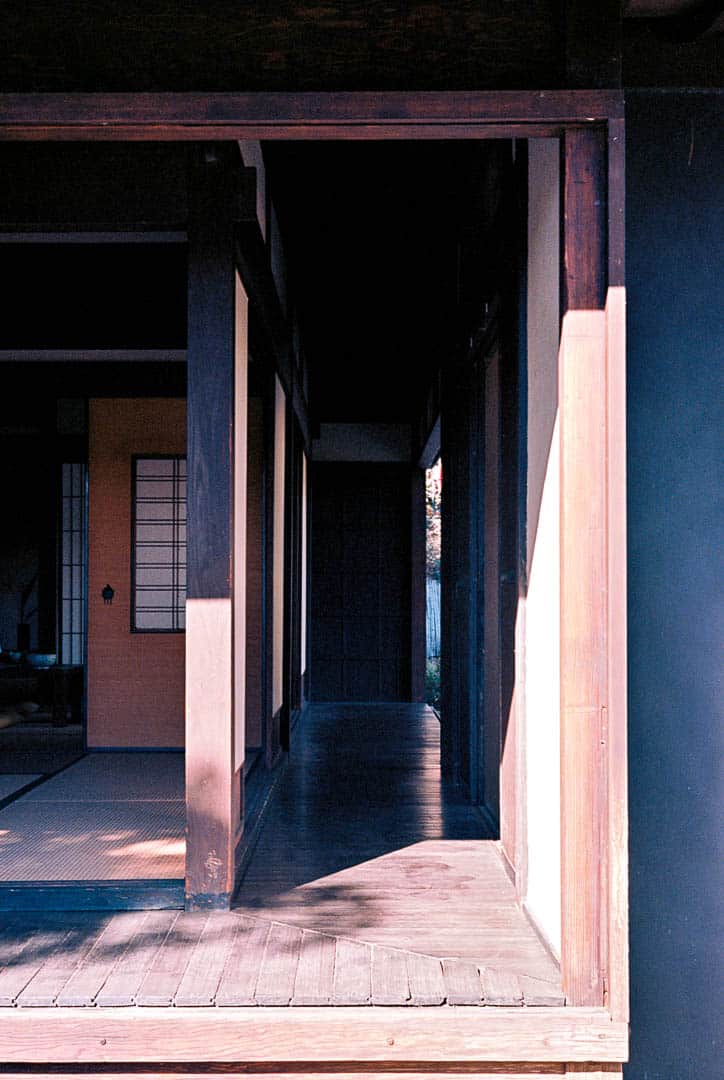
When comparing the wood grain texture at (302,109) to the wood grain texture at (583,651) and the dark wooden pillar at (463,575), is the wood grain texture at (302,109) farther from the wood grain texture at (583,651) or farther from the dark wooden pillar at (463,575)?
the dark wooden pillar at (463,575)

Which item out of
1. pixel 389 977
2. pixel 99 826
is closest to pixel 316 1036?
pixel 389 977

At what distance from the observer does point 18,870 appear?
3195 millimetres

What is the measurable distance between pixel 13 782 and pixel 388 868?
101 inches

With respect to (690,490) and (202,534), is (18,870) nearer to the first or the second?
(202,534)

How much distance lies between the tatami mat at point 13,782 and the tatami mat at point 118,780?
0.11 metres

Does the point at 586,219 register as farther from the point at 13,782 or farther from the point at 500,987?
the point at 13,782

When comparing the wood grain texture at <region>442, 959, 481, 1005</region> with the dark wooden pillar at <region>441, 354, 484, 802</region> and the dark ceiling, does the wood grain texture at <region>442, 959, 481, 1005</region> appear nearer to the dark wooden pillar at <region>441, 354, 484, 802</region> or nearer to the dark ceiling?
the dark wooden pillar at <region>441, 354, 484, 802</region>

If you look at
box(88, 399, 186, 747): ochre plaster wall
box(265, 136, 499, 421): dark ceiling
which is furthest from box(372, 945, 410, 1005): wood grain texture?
box(88, 399, 186, 747): ochre plaster wall

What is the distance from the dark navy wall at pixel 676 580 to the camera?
243 cm

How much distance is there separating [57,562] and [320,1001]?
18.0 feet

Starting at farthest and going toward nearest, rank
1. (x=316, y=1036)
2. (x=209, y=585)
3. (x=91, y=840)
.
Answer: (x=91, y=840) → (x=209, y=585) → (x=316, y=1036)

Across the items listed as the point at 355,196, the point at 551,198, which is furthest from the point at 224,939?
the point at 355,196

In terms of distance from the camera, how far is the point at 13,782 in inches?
193

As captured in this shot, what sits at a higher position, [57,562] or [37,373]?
[37,373]
